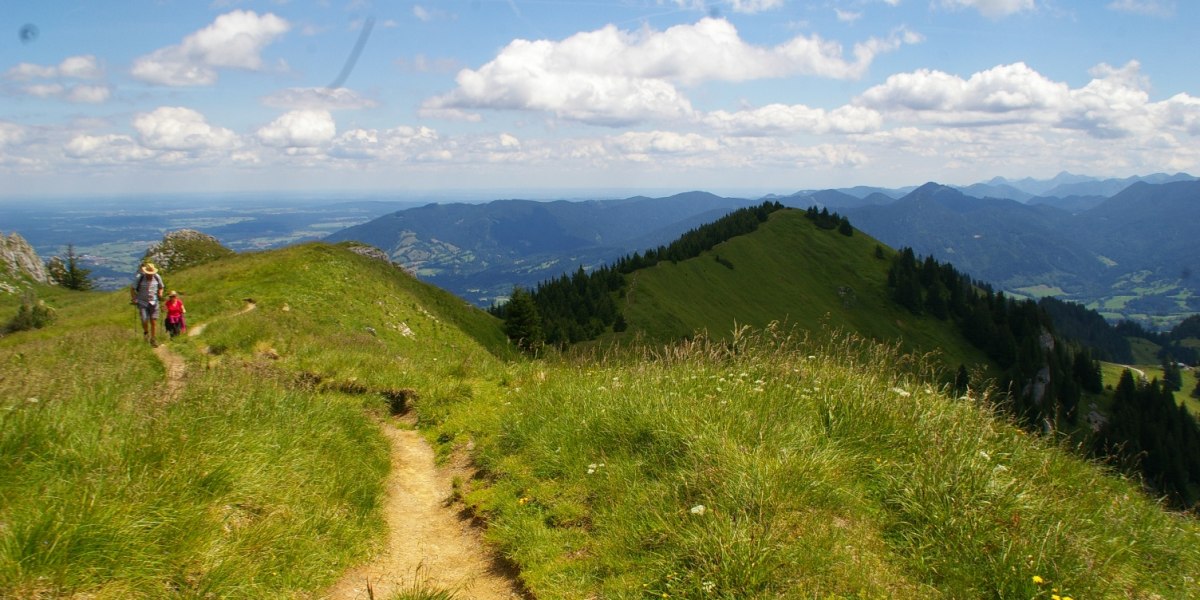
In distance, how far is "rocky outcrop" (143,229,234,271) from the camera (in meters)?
73.8

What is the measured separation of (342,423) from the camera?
8789mm

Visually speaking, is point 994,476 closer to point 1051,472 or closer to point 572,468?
point 1051,472

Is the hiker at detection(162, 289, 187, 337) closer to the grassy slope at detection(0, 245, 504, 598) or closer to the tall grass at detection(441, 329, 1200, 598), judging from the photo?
the grassy slope at detection(0, 245, 504, 598)

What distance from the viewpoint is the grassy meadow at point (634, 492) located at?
4.54 m

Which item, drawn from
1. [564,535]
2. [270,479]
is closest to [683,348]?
[564,535]

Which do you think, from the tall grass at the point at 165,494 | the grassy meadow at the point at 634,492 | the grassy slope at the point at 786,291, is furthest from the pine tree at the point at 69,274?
the tall grass at the point at 165,494

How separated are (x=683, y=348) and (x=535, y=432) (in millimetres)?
3116

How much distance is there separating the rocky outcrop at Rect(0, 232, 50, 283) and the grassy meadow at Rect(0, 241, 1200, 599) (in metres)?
86.1

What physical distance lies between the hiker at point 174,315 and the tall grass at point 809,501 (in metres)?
18.0

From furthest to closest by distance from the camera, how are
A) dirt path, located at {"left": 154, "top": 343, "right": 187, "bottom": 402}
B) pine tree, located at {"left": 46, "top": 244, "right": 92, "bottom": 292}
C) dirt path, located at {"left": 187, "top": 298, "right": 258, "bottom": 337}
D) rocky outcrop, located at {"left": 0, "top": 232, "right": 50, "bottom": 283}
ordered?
pine tree, located at {"left": 46, "top": 244, "right": 92, "bottom": 292} → rocky outcrop, located at {"left": 0, "top": 232, "right": 50, "bottom": 283} → dirt path, located at {"left": 187, "top": 298, "right": 258, "bottom": 337} → dirt path, located at {"left": 154, "top": 343, "right": 187, "bottom": 402}

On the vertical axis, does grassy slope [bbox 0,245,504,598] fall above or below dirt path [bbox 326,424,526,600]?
Result: above

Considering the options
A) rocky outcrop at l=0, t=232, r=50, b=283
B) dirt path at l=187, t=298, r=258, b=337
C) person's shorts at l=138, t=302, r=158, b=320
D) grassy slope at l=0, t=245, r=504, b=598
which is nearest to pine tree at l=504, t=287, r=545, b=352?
dirt path at l=187, t=298, r=258, b=337

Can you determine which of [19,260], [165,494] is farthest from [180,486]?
[19,260]

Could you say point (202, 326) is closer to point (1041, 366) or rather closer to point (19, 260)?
point (19, 260)
